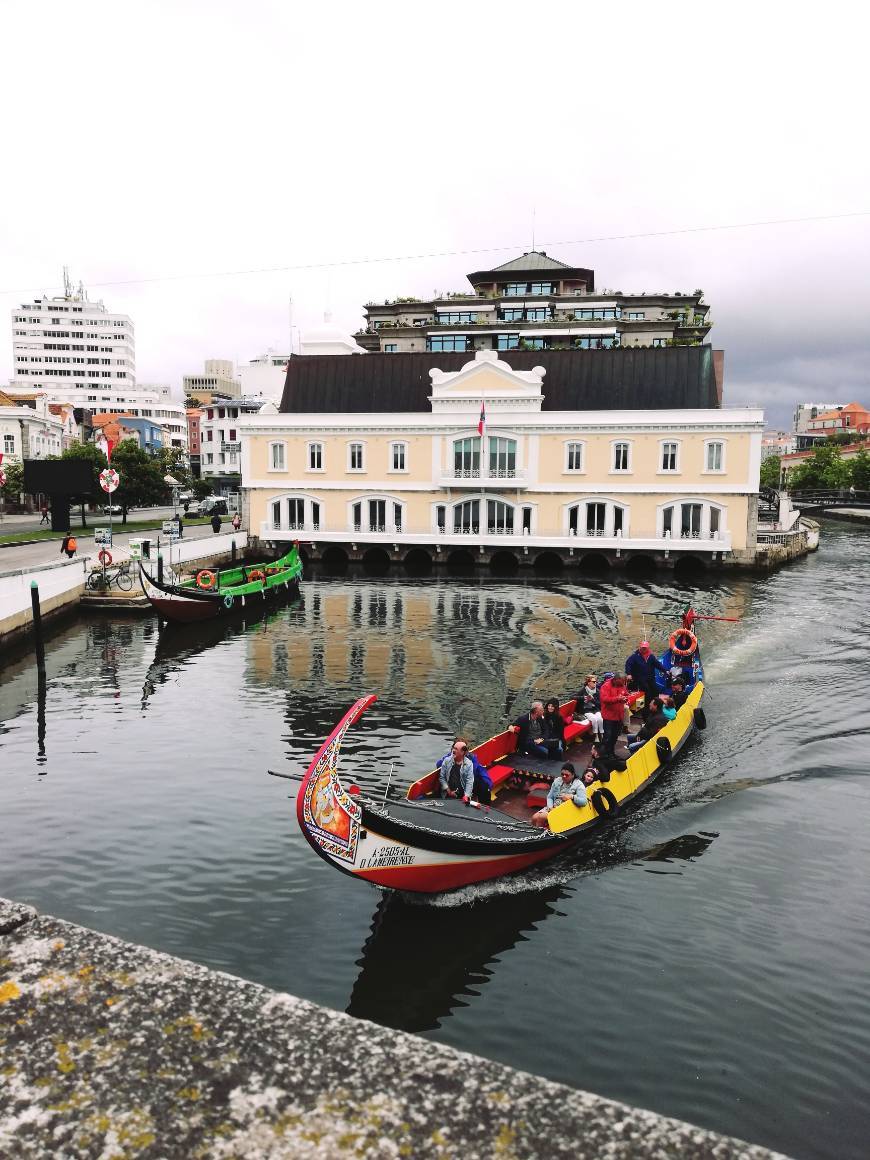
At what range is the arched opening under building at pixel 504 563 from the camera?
171 ft

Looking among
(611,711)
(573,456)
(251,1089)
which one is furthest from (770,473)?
(251,1089)

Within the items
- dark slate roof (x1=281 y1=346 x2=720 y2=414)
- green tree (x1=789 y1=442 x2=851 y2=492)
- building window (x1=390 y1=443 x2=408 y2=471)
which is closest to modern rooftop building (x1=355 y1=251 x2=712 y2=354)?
dark slate roof (x1=281 y1=346 x2=720 y2=414)

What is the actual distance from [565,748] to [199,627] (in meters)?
20.5

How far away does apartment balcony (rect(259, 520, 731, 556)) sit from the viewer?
5025cm

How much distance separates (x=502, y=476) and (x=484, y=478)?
1227 millimetres

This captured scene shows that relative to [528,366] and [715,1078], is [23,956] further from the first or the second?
[528,366]

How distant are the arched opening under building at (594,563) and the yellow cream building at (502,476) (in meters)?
0.49

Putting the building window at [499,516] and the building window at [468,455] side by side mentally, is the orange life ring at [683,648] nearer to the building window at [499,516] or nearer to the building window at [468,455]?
the building window at [499,516]

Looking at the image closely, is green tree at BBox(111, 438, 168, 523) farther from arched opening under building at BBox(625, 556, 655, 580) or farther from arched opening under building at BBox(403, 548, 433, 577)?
arched opening under building at BBox(625, 556, 655, 580)

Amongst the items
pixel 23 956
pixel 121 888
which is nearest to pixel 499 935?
pixel 121 888

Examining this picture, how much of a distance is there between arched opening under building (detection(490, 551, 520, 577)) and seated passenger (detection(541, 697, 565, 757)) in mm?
33961

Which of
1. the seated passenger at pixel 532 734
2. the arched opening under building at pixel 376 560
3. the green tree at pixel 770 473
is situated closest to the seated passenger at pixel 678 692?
the seated passenger at pixel 532 734

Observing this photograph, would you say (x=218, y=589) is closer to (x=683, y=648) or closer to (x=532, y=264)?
(x=683, y=648)

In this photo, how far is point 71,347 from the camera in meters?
157
